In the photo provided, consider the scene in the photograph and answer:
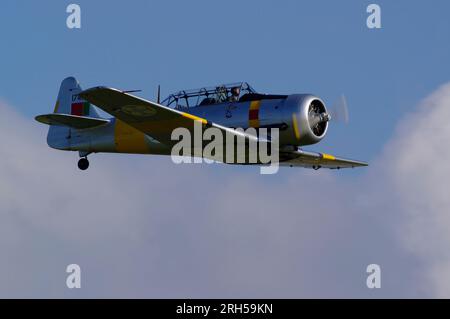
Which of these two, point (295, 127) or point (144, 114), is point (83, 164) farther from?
point (295, 127)

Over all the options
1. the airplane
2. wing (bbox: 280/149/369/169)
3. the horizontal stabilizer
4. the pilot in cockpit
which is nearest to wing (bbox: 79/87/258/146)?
the airplane

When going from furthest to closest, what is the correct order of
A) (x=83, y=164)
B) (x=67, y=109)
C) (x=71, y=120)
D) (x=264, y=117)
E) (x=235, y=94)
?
(x=67, y=109)
(x=83, y=164)
(x=71, y=120)
(x=235, y=94)
(x=264, y=117)

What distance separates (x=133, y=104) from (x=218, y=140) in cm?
213

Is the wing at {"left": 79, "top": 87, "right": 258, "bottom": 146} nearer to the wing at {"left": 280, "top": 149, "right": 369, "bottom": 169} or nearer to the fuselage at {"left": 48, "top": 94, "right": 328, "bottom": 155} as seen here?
the fuselage at {"left": 48, "top": 94, "right": 328, "bottom": 155}

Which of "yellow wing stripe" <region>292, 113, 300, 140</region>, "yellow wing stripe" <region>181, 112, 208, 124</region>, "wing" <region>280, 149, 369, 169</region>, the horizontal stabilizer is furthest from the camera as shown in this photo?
"wing" <region>280, 149, 369, 169</region>

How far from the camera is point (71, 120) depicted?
23.5 m

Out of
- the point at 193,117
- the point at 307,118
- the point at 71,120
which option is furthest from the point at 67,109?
the point at 307,118

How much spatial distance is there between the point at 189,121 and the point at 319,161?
15.9 feet

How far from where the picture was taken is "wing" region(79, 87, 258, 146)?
19.6 meters

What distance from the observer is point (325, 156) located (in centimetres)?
2439

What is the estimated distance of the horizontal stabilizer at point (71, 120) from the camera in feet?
73.8
